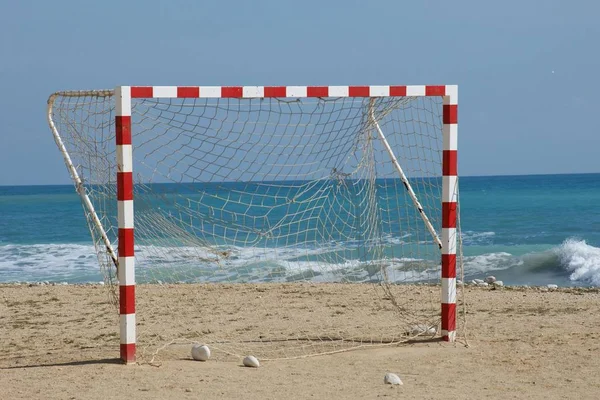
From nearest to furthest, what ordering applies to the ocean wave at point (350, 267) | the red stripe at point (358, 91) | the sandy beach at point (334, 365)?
the sandy beach at point (334, 365), the red stripe at point (358, 91), the ocean wave at point (350, 267)

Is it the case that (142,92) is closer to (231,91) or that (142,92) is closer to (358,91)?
(231,91)

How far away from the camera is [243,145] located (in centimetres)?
860

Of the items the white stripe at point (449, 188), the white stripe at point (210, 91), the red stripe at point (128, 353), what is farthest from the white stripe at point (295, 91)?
the red stripe at point (128, 353)

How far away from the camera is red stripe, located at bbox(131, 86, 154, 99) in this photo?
7.17m

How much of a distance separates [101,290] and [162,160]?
5.60 m

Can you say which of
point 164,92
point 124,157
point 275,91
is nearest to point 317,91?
point 275,91

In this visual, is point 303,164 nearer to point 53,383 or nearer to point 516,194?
point 53,383

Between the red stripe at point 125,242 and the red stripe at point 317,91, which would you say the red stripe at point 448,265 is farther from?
the red stripe at point 125,242

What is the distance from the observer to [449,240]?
26.9ft

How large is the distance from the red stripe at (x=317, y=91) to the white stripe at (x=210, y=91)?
82 centimetres

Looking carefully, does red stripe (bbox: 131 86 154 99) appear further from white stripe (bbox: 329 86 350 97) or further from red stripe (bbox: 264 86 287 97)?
white stripe (bbox: 329 86 350 97)

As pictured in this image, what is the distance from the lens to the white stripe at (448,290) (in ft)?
27.0

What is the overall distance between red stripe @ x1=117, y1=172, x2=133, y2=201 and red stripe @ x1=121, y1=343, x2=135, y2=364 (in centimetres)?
121

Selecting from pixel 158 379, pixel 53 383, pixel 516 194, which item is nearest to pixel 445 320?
pixel 158 379
